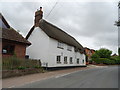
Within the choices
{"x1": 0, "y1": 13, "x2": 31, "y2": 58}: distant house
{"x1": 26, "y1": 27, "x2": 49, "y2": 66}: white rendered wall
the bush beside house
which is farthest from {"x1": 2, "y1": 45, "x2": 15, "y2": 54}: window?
the bush beside house

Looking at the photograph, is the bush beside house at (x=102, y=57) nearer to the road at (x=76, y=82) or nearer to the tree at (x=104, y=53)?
the tree at (x=104, y=53)

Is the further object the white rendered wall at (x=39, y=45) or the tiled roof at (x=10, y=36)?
the white rendered wall at (x=39, y=45)

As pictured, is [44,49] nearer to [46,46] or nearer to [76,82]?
[46,46]

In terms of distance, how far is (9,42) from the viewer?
52.9 ft

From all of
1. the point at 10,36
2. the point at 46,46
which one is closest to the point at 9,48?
the point at 10,36

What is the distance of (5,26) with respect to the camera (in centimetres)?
1842

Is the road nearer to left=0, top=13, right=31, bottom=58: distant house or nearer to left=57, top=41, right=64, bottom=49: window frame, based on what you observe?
left=0, top=13, right=31, bottom=58: distant house

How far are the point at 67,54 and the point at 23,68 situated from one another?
42.3ft

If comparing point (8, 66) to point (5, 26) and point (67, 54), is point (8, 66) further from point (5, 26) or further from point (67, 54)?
point (67, 54)

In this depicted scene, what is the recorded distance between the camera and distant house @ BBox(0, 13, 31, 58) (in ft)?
51.2

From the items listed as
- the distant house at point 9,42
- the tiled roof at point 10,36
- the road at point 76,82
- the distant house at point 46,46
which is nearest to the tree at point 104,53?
the distant house at point 46,46

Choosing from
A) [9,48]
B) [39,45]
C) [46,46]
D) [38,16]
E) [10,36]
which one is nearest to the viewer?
[10,36]

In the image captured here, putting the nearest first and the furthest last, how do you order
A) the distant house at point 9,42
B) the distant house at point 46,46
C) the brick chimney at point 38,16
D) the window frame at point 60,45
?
→ the distant house at point 9,42, the distant house at point 46,46, the brick chimney at point 38,16, the window frame at point 60,45

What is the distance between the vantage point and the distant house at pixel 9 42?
1561cm
